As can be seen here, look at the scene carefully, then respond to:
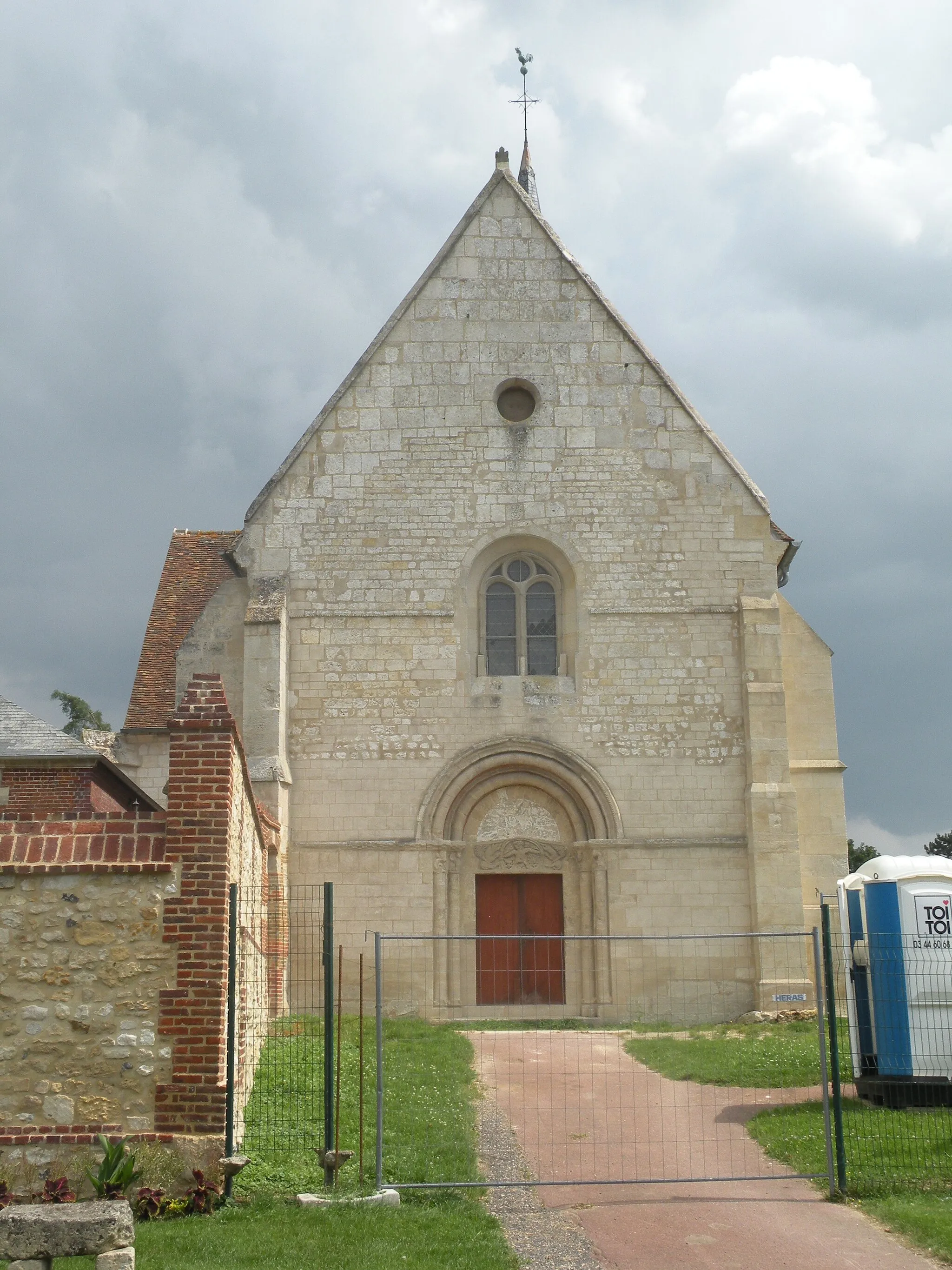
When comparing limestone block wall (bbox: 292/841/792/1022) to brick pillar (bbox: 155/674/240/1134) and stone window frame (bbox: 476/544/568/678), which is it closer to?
stone window frame (bbox: 476/544/568/678)

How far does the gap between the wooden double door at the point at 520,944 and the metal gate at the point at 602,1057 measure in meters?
0.05

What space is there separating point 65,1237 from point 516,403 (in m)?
16.4

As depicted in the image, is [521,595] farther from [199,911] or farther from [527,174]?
[527,174]

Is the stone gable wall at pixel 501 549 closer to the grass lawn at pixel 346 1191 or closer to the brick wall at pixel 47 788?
the brick wall at pixel 47 788

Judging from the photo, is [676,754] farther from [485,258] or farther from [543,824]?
[485,258]

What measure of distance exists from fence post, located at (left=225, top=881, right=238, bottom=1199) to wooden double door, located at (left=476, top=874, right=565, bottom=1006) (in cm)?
1036

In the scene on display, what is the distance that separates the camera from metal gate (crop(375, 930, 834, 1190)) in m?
9.80

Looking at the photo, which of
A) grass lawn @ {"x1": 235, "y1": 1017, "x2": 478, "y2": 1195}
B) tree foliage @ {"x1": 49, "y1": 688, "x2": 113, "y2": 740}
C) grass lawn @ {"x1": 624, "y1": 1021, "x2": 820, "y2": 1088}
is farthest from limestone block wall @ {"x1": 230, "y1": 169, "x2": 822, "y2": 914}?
tree foliage @ {"x1": 49, "y1": 688, "x2": 113, "y2": 740}

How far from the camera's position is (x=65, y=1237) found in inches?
255

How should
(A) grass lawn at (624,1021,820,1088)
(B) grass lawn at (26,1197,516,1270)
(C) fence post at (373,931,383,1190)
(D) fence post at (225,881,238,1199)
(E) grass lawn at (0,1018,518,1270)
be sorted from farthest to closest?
(A) grass lawn at (624,1021,820,1088)
(D) fence post at (225,881,238,1199)
(C) fence post at (373,931,383,1190)
(E) grass lawn at (0,1018,518,1270)
(B) grass lawn at (26,1197,516,1270)

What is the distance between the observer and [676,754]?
19.8 meters

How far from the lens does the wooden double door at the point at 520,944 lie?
1953 cm

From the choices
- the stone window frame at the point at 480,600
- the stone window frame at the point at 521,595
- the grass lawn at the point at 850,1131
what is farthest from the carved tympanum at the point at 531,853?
the grass lawn at the point at 850,1131

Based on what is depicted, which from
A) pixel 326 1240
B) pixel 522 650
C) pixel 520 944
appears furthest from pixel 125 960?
pixel 522 650
